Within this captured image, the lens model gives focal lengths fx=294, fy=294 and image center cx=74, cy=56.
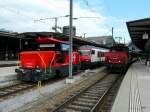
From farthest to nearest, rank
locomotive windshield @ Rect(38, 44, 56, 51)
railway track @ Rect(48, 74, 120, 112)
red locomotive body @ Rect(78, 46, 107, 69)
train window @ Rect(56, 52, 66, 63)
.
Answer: red locomotive body @ Rect(78, 46, 107, 69) < train window @ Rect(56, 52, 66, 63) < locomotive windshield @ Rect(38, 44, 56, 51) < railway track @ Rect(48, 74, 120, 112)

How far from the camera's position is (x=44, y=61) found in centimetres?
1883

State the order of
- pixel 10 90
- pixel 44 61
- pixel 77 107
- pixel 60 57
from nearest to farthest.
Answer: pixel 77 107 → pixel 10 90 → pixel 44 61 → pixel 60 57

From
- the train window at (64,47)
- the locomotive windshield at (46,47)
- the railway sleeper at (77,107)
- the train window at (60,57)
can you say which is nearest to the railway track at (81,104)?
the railway sleeper at (77,107)

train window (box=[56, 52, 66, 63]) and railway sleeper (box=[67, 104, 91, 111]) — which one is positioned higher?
train window (box=[56, 52, 66, 63])

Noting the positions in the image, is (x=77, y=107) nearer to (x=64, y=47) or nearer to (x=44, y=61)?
(x=44, y=61)

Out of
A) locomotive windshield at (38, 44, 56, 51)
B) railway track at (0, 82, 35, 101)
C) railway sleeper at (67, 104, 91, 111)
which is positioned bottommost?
railway sleeper at (67, 104, 91, 111)

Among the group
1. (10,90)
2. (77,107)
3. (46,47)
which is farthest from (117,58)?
(77,107)

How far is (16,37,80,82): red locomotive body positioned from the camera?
60.4 ft

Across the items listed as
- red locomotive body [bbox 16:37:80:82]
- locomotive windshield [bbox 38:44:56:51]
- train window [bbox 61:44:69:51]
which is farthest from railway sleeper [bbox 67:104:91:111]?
train window [bbox 61:44:69:51]

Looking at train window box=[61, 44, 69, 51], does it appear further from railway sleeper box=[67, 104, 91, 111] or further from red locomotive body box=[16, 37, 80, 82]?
railway sleeper box=[67, 104, 91, 111]

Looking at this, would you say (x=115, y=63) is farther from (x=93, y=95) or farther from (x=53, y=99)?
(x=53, y=99)

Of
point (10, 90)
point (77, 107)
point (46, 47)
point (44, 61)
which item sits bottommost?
point (77, 107)

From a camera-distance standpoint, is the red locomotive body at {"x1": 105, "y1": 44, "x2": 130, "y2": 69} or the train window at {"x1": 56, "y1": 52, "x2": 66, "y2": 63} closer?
the train window at {"x1": 56, "y1": 52, "x2": 66, "y2": 63}

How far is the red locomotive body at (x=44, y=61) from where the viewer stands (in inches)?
725
